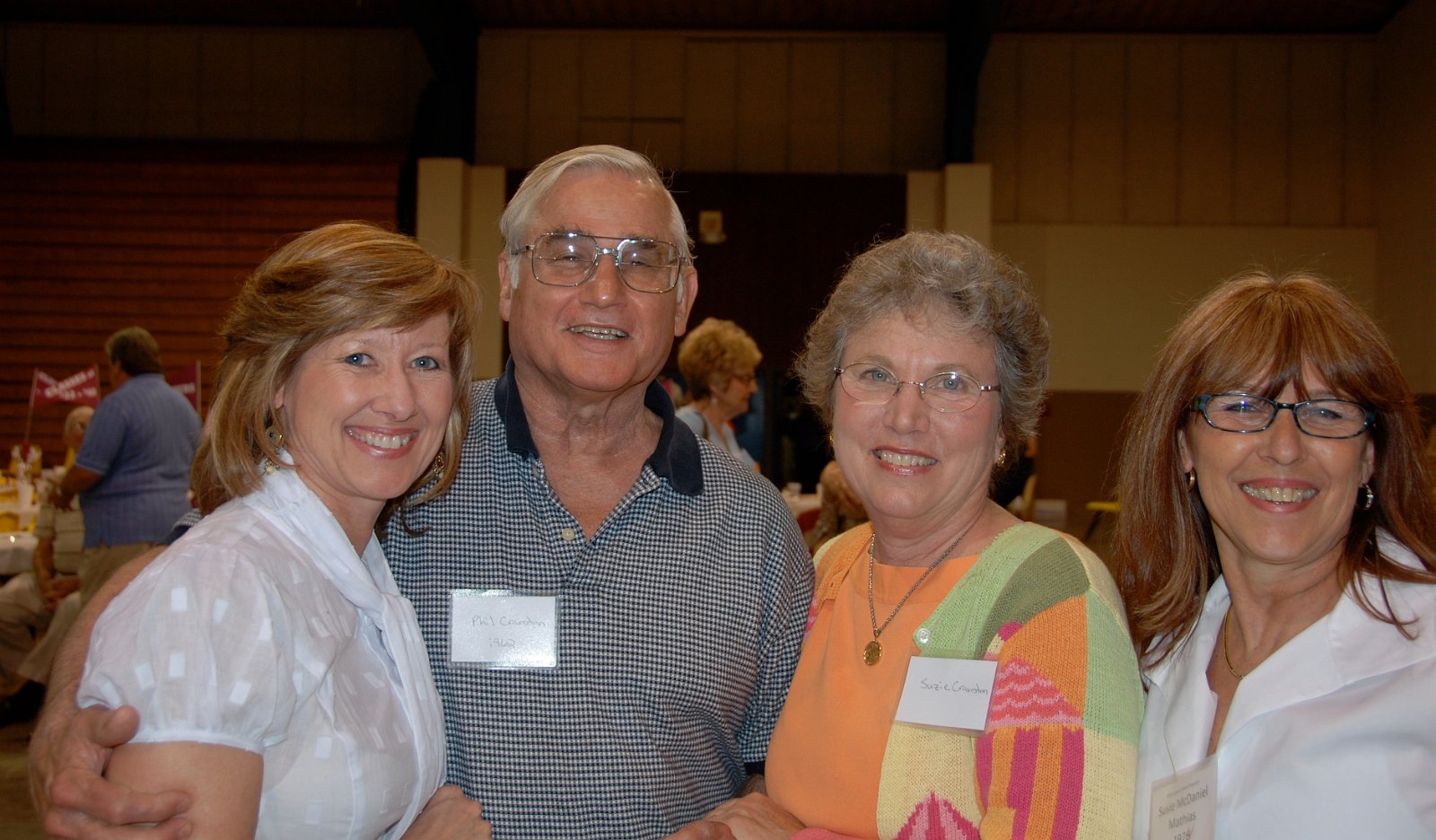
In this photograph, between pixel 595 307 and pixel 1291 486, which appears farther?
pixel 595 307

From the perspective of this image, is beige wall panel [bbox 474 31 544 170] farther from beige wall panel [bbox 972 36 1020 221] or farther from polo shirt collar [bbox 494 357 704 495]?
polo shirt collar [bbox 494 357 704 495]

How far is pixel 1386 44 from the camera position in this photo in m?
11.4

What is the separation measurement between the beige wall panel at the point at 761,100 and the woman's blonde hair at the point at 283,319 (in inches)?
405

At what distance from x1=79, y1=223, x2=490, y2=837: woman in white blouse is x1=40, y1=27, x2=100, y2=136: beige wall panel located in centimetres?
1213

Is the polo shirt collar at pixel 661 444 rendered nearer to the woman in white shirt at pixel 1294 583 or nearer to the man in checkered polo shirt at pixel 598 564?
the man in checkered polo shirt at pixel 598 564

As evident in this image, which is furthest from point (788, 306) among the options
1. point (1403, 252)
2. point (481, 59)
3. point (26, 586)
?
point (26, 586)

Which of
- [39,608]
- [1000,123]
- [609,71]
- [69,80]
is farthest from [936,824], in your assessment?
[69,80]

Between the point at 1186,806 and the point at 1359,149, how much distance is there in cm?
1257

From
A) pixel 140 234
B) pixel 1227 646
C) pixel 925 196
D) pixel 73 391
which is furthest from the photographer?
pixel 925 196

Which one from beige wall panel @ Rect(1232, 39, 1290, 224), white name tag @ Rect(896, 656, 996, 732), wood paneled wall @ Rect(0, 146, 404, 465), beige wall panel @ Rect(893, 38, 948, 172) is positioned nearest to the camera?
white name tag @ Rect(896, 656, 996, 732)

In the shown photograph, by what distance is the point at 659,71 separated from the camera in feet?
37.8

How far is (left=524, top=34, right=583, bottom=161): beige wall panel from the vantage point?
→ 11.5m

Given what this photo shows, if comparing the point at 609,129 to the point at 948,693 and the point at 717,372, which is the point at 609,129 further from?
the point at 948,693

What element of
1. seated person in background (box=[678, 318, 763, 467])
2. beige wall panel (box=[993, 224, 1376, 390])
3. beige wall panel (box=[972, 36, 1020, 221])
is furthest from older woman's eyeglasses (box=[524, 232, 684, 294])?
beige wall panel (box=[972, 36, 1020, 221])
